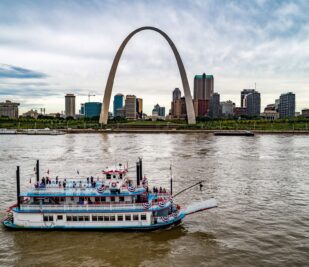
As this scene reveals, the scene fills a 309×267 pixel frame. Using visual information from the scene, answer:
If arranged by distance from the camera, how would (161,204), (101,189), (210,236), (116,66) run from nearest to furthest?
(210,236) → (101,189) → (161,204) → (116,66)

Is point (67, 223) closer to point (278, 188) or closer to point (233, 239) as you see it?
point (233, 239)

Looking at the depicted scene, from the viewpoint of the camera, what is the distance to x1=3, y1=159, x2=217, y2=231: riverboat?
2278cm

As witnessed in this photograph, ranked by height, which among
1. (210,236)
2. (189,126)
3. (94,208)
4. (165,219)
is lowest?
(210,236)

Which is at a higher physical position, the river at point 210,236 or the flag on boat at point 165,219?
the flag on boat at point 165,219

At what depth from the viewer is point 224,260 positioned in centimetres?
1897

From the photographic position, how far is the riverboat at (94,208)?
22.8m

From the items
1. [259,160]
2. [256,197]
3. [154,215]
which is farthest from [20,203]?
[259,160]

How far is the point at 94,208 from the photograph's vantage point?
74.8ft

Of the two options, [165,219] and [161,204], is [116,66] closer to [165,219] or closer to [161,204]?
[161,204]

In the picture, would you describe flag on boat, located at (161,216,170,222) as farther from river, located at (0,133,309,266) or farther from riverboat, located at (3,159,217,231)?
river, located at (0,133,309,266)

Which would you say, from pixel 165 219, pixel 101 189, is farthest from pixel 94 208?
pixel 165 219

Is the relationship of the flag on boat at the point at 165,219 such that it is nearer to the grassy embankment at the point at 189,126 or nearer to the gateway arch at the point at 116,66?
the gateway arch at the point at 116,66

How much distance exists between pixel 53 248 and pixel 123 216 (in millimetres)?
4529

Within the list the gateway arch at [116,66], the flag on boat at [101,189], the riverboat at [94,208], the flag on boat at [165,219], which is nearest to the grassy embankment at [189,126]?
the gateway arch at [116,66]
